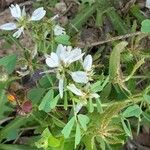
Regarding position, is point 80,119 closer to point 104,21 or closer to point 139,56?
point 139,56

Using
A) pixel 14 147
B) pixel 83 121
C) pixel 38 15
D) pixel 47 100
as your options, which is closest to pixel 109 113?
pixel 83 121

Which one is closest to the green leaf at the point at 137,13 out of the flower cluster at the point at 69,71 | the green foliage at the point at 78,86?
the green foliage at the point at 78,86

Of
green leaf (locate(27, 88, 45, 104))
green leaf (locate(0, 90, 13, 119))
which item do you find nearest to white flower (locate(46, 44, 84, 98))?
green leaf (locate(27, 88, 45, 104))

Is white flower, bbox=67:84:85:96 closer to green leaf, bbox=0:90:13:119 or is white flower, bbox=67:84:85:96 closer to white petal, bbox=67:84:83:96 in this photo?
white petal, bbox=67:84:83:96

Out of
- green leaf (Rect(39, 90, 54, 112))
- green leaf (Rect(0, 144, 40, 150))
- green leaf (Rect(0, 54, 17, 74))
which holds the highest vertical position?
green leaf (Rect(0, 54, 17, 74))

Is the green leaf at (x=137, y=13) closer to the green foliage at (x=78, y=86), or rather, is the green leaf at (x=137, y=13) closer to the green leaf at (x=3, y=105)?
the green foliage at (x=78, y=86)

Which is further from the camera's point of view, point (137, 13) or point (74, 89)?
point (137, 13)

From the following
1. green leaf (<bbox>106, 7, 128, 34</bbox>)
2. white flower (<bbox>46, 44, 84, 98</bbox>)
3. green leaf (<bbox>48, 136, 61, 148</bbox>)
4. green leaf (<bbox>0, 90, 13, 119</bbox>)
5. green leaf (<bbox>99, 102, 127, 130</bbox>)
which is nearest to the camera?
white flower (<bbox>46, 44, 84, 98</bbox>)

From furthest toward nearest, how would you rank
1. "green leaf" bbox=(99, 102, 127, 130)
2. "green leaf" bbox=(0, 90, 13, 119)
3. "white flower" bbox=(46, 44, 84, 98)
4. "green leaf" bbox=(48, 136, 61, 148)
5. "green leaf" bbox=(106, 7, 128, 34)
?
"green leaf" bbox=(106, 7, 128, 34)
"green leaf" bbox=(0, 90, 13, 119)
"green leaf" bbox=(48, 136, 61, 148)
"green leaf" bbox=(99, 102, 127, 130)
"white flower" bbox=(46, 44, 84, 98)

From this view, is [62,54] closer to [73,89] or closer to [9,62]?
[73,89]

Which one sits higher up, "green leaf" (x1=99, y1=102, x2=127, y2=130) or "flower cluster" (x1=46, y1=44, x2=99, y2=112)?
"flower cluster" (x1=46, y1=44, x2=99, y2=112)
